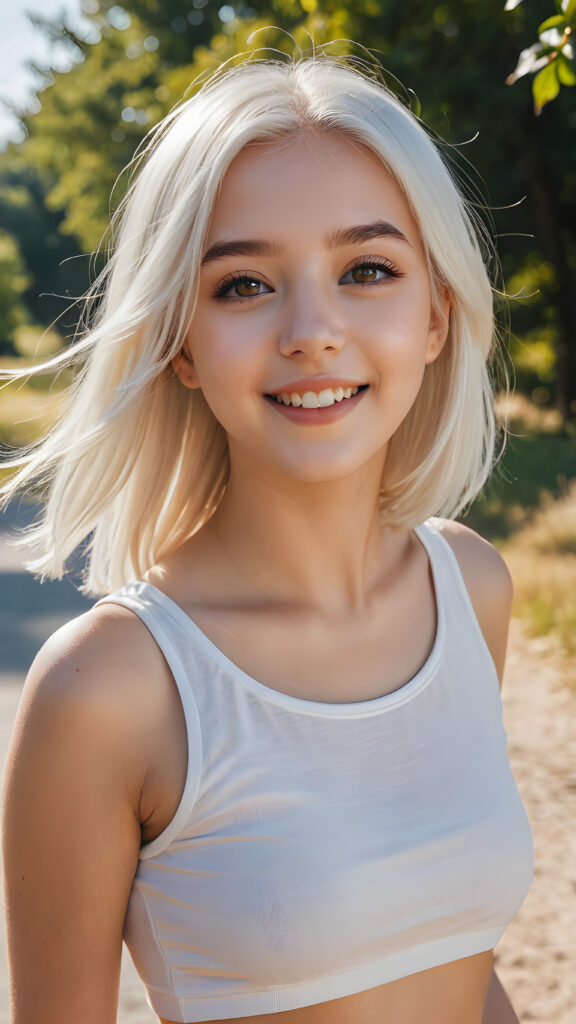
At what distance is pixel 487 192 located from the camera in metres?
2.63

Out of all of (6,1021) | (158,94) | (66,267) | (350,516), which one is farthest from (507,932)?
(66,267)

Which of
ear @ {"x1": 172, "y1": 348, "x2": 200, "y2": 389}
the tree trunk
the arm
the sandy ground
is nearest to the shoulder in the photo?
ear @ {"x1": 172, "y1": 348, "x2": 200, "y2": 389}

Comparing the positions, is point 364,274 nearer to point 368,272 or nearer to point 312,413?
point 368,272

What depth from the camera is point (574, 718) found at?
5.28 m

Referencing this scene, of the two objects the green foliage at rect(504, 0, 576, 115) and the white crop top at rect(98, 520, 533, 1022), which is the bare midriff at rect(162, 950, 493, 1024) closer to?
the white crop top at rect(98, 520, 533, 1022)

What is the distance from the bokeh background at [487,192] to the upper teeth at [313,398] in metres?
0.57

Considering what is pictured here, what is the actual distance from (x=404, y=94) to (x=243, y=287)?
0.96m

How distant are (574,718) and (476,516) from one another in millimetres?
4976

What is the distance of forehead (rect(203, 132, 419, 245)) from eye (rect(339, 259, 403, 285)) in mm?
65

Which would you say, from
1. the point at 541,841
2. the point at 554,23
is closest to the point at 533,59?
the point at 554,23

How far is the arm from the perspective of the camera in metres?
1.82

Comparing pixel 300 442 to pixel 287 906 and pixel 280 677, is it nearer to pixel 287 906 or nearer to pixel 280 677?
pixel 280 677

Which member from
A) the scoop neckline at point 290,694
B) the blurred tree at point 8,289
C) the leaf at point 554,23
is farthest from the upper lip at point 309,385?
the blurred tree at point 8,289

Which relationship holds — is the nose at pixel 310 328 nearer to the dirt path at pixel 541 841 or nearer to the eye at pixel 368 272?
the eye at pixel 368 272
